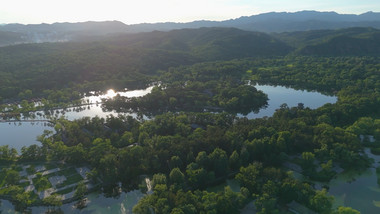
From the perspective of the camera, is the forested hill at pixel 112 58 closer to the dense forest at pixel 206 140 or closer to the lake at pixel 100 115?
the dense forest at pixel 206 140

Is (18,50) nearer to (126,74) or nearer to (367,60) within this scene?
(126,74)

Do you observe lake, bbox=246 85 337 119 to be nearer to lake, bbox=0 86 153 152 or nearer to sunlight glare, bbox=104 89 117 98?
lake, bbox=0 86 153 152

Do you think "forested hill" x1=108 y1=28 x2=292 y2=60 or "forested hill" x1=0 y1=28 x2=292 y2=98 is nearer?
"forested hill" x1=0 y1=28 x2=292 y2=98

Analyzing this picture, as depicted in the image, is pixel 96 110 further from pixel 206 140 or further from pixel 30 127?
pixel 206 140

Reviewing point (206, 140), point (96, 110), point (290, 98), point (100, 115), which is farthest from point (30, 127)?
point (290, 98)

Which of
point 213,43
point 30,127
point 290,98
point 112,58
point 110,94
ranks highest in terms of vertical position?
point 213,43

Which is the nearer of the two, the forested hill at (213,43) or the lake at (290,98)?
the lake at (290,98)

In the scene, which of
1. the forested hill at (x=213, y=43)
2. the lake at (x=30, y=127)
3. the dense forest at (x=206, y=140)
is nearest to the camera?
the dense forest at (x=206, y=140)

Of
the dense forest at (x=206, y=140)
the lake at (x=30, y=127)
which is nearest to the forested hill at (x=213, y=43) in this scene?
the dense forest at (x=206, y=140)

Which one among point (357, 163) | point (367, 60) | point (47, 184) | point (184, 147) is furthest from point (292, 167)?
point (367, 60)

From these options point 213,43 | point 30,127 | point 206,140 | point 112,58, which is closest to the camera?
point 206,140

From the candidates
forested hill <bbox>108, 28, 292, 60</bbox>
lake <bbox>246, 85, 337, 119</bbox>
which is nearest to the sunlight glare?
lake <bbox>246, 85, 337, 119</bbox>
